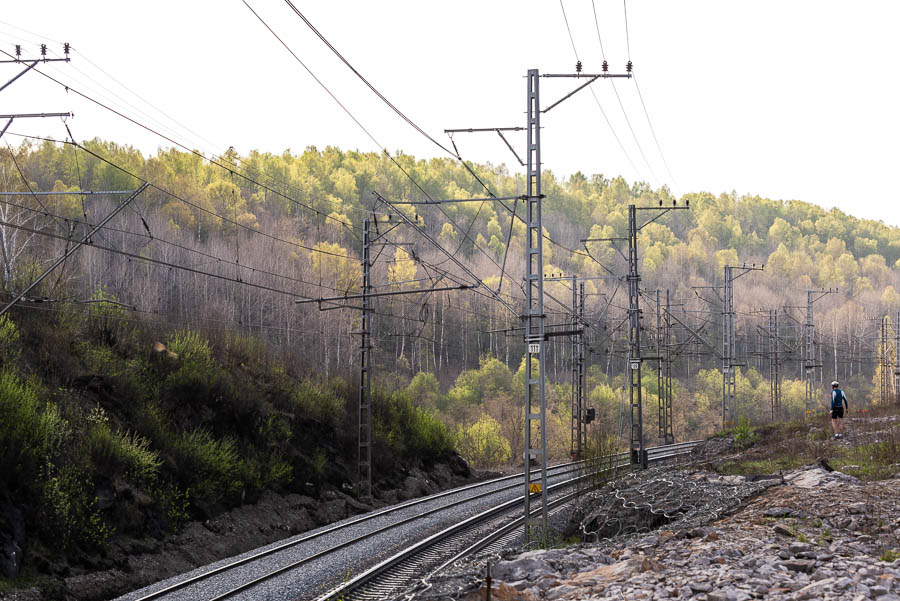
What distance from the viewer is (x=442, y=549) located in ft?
63.9

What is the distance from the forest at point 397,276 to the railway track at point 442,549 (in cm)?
481

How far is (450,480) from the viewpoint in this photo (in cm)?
3562

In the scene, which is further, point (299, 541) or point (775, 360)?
point (775, 360)

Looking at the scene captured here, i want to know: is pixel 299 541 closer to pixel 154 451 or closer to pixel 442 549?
pixel 442 549

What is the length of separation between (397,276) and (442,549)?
72.3 m

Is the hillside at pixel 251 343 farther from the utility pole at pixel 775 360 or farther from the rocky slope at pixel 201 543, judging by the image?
the utility pole at pixel 775 360

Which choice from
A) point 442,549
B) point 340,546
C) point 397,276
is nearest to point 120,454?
point 340,546

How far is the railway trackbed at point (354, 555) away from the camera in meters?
15.3

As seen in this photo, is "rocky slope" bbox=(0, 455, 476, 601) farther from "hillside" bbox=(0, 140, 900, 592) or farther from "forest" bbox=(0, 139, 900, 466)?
"forest" bbox=(0, 139, 900, 466)

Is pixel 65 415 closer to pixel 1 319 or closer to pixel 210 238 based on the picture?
pixel 1 319

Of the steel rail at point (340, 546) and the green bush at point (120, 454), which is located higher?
the green bush at point (120, 454)

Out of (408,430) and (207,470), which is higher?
(207,470)

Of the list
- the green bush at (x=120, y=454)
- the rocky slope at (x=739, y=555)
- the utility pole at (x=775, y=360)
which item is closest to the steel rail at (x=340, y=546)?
the rocky slope at (x=739, y=555)

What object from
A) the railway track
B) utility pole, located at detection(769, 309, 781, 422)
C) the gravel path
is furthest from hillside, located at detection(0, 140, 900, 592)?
the gravel path
